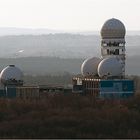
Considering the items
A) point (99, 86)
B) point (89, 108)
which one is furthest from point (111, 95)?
point (89, 108)

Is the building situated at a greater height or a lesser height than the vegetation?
greater

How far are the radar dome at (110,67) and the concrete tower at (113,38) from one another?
4.14 m

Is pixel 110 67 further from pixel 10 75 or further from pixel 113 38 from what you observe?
pixel 10 75

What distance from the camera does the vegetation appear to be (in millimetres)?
31875

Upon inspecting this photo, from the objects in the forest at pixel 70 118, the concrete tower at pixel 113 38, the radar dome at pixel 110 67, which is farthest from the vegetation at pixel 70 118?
the concrete tower at pixel 113 38

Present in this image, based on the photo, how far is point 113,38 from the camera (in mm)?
57812

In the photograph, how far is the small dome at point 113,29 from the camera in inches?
2266

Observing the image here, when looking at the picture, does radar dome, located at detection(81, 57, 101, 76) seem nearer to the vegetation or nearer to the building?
the building

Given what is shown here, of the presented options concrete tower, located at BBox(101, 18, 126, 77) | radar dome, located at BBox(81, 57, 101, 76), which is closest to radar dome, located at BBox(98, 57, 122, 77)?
radar dome, located at BBox(81, 57, 101, 76)

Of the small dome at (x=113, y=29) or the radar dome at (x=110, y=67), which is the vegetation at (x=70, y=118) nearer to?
the radar dome at (x=110, y=67)

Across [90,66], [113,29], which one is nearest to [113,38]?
[113,29]

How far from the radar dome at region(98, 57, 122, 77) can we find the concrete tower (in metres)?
4.14

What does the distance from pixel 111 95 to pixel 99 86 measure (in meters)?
1.33

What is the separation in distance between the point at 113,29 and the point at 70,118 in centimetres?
2302
